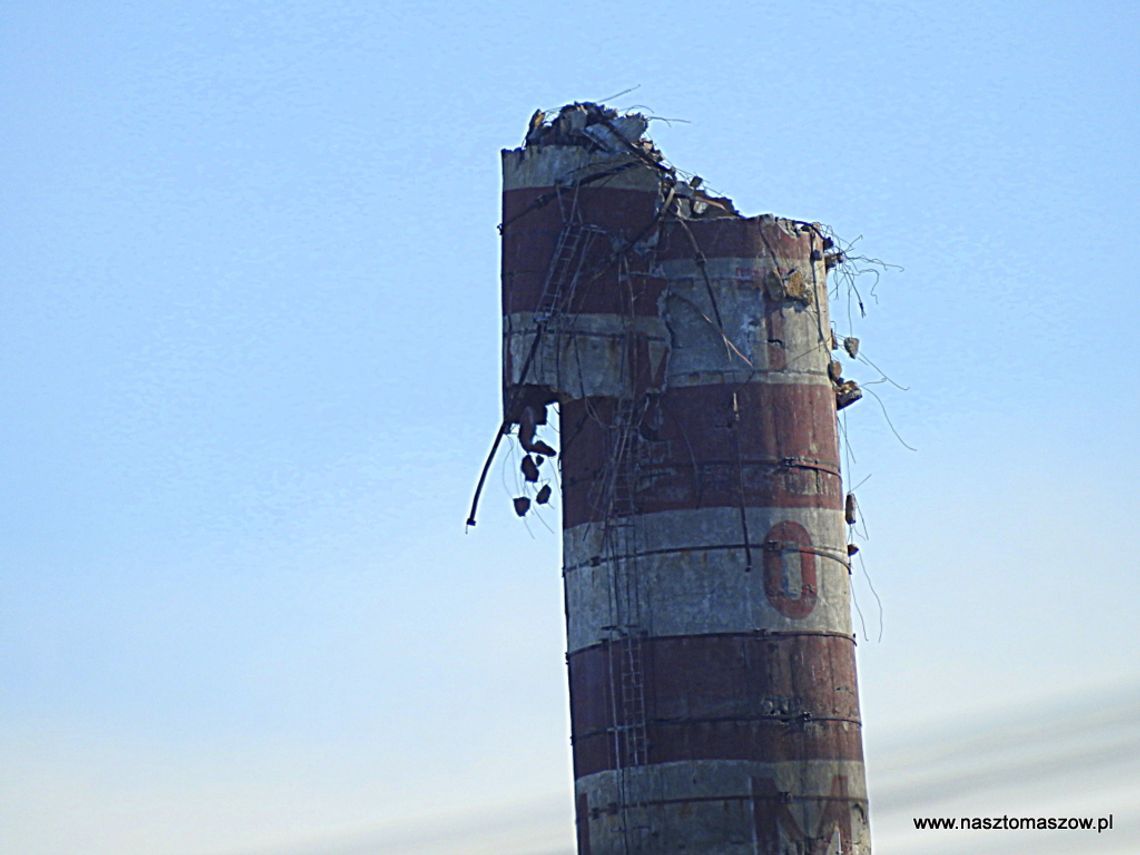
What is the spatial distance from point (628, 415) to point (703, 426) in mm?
1700

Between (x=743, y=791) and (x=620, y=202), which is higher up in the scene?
(x=620, y=202)

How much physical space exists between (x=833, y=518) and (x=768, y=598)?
2.85m

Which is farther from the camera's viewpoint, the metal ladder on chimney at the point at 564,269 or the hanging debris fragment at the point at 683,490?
the metal ladder on chimney at the point at 564,269

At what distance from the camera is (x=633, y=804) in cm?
5759

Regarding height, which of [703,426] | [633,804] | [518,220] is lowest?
[633,804]

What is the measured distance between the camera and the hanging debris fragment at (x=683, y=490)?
57688 millimetres

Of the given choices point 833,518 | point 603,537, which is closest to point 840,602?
point 833,518

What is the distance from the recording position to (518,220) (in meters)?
60.8

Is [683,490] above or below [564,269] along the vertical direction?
below

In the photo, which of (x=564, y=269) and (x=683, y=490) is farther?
(x=564, y=269)

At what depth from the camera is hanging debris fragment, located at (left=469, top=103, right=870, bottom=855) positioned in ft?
189

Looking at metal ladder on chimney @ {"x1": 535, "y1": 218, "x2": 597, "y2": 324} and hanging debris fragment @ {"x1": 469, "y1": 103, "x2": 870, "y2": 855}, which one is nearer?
hanging debris fragment @ {"x1": 469, "y1": 103, "x2": 870, "y2": 855}

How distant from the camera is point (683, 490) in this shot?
5866 centimetres

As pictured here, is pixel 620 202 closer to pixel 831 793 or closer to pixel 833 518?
pixel 833 518
